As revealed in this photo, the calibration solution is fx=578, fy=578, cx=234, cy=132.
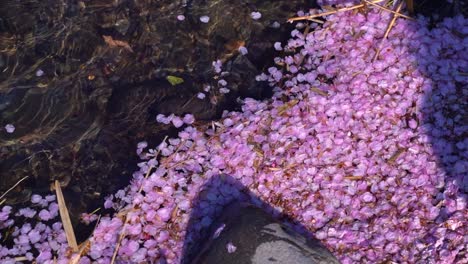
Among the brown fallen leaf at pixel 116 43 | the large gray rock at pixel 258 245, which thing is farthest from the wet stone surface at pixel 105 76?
the large gray rock at pixel 258 245

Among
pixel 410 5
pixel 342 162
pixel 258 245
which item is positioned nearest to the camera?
pixel 258 245

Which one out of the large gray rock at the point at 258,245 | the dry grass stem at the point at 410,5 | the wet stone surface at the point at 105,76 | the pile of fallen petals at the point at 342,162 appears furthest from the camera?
the dry grass stem at the point at 410,5

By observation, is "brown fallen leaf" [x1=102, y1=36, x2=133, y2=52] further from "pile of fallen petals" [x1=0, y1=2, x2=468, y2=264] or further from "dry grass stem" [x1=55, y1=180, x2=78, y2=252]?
"dry grass stem" [x1=55, y1=180, x2=78, y2=252]

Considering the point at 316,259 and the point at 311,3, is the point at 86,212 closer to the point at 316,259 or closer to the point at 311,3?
the point at 316,259

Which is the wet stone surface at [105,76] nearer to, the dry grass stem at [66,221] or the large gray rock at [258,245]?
the dry grass stem at [66,221]

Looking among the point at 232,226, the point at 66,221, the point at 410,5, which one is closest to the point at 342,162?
the point at 232,226

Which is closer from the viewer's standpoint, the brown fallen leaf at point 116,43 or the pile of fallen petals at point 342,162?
the pile of fallen petals at point 342,162

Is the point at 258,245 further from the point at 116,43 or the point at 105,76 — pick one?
the point at 116,43
